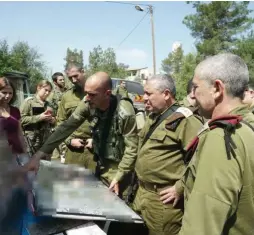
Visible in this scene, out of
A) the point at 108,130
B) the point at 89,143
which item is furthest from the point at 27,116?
the point at 108,130

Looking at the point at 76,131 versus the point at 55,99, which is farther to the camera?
the point at 55,99

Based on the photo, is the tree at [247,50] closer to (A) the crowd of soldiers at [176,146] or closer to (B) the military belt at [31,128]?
(B) the military belt at [31,128]

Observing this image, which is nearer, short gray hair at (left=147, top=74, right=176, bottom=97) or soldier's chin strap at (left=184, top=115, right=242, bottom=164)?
soldier's chin strap at (left=184, top=115, right=242, bottom=164)

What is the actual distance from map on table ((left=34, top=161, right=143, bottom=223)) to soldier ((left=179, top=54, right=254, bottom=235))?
0.60m

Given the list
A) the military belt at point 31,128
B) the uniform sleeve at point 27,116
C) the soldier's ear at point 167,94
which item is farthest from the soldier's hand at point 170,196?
the military belt at point 31,128

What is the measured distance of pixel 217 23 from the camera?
27.8 meters

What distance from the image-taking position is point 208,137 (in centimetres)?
139

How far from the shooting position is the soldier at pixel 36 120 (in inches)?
224

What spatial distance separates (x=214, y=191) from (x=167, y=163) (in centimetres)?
126

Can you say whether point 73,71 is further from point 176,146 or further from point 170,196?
point 170,196

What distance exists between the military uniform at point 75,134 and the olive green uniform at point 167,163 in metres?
1.38

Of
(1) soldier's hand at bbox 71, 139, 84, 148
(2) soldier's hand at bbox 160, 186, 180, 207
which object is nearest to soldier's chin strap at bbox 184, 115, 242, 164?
(2) soldier's hand at bbox 160, 186, 180, 207

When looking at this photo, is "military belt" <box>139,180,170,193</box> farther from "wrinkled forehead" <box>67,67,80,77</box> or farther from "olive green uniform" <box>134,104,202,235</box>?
"wrinkled forehead" <box>67,67,80,77</box>

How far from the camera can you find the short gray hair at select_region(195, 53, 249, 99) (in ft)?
4.76
